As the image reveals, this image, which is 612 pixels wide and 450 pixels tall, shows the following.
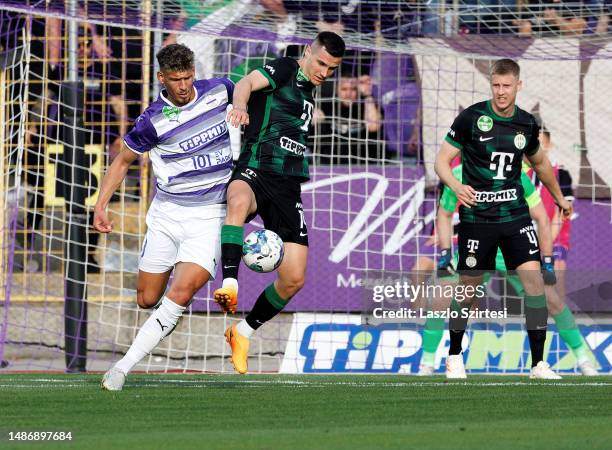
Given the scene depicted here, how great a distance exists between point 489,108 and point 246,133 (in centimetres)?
199

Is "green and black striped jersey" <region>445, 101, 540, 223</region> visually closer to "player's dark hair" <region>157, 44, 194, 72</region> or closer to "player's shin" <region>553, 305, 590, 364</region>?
"player's shin" <region>553, 305, 590, 364</region>

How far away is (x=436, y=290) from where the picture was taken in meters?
11.7

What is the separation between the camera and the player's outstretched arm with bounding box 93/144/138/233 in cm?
817

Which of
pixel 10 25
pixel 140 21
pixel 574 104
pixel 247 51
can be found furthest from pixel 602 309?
pixel 10 25

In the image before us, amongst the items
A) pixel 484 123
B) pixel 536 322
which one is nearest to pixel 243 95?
pixel 484 123

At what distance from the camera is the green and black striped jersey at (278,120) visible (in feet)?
28.9

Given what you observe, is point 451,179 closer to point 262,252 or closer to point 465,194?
point 465,194

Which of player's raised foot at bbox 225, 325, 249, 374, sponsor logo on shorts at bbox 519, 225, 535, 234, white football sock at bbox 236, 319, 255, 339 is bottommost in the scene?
player's raised foot at bbox 225, 325, 249, 374

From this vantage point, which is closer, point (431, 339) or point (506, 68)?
point (506, 68)

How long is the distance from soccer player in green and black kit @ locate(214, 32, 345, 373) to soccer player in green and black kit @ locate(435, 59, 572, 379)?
1.37 meters

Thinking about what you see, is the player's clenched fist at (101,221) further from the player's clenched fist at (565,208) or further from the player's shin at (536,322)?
the player's clenched fist at (565,208)

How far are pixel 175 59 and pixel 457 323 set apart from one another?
327 centimetres

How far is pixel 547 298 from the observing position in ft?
34.9

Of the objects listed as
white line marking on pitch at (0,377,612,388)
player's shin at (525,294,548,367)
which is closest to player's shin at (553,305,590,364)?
player's shin at (525,294,548,367)
